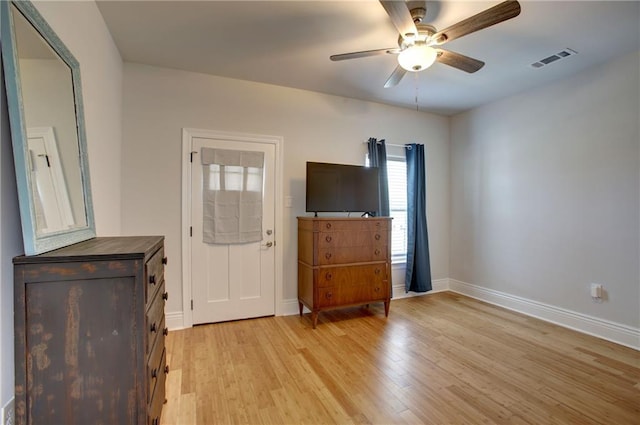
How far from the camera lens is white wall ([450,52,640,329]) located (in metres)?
2.81

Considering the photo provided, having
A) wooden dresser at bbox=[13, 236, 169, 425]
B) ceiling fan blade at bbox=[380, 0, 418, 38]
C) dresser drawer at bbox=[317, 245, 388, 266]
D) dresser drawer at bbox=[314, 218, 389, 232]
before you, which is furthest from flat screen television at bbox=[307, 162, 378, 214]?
wooden dresser at bbox=[13, 236, 169, 425]

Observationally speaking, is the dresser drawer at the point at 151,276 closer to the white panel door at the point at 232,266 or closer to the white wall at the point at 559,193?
the white panel door at the point at 232,266

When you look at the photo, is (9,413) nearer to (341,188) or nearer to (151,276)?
(151,276)

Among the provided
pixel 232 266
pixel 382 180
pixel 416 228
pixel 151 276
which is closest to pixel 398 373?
pixel 151 276

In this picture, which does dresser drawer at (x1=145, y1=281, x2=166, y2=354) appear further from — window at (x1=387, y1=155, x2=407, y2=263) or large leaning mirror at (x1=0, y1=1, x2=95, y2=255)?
window at (x1=387, y1=155, x2=407, y2=263)

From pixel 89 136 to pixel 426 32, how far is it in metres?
2.43

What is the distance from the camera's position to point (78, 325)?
3.72ft

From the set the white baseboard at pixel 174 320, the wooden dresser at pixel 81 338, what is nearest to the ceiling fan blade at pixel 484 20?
the wooden dresser at pixel 81 338

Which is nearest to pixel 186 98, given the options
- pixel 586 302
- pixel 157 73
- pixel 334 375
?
pixel 157 73

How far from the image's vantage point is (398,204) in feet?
14.2

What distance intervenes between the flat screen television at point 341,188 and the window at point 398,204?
674 mm

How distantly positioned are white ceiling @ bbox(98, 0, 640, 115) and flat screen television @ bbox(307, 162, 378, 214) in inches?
38.8

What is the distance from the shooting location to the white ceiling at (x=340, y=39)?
2.14 m

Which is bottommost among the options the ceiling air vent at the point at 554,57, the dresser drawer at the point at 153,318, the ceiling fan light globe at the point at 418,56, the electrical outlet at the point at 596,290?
the electrical outlet at the point at 596,290
